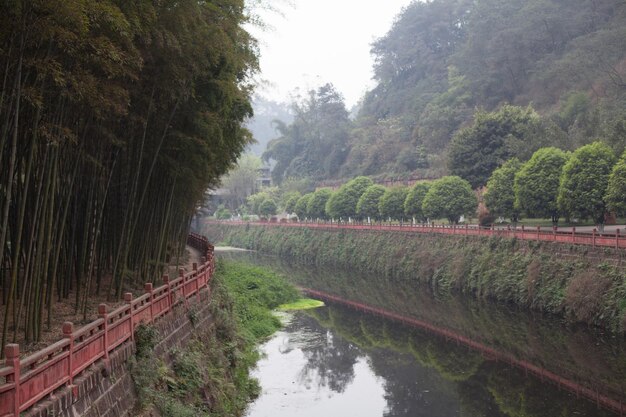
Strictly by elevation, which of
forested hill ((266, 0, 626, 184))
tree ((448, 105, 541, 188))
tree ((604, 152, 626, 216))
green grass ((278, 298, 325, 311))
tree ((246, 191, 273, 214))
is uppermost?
forested hill ((266, 0, 626, 184))

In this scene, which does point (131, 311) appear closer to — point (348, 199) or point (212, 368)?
point (212, 368)

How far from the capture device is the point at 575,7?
62.5 meters

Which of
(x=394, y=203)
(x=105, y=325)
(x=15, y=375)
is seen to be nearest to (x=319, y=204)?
(x=394, y=203)

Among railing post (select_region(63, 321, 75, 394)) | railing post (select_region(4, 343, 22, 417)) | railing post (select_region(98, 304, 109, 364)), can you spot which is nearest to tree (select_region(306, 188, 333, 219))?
railing post (select_region(98, 304, 109, 364))

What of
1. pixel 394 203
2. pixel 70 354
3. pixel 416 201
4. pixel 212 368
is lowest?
pixel 212 368

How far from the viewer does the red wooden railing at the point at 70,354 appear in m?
6.57

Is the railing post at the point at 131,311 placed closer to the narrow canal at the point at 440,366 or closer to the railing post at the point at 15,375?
the railing post at the point at 15,375

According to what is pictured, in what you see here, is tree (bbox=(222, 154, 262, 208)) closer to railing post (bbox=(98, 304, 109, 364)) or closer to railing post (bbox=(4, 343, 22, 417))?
railing post (bbox=(98, 304, 109, 364))

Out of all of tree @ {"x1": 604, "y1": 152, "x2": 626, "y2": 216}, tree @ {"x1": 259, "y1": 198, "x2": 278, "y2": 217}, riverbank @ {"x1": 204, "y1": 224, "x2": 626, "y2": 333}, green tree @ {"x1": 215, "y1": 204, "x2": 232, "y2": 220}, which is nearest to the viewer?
riverbank @ {"x1": 204, "y1": 224, "x2": 626, "y2": 333}

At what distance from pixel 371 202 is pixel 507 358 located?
103ft

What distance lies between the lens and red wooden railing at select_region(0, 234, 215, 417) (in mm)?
6566

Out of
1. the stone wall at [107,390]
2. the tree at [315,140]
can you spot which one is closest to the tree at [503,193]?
the stone wall at [107,390]

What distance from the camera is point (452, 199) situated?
130 ft

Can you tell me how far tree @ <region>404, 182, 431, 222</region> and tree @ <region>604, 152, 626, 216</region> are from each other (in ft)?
58.6
